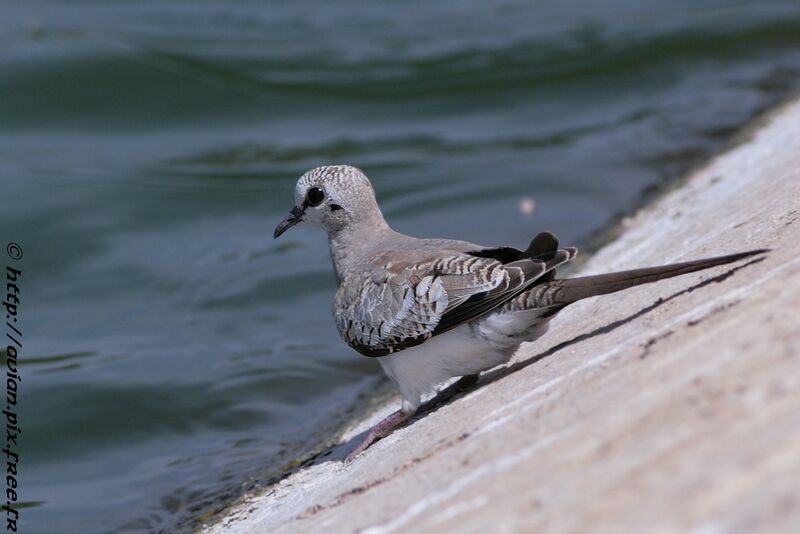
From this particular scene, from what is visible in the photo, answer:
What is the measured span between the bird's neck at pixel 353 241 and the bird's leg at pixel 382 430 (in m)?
0.93

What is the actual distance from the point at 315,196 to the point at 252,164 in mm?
6272

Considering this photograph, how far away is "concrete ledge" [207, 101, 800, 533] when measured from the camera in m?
2.85

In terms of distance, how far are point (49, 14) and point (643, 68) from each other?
792 cm

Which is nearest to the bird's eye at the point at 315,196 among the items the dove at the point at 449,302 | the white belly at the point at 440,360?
the dove at the point at 449,302

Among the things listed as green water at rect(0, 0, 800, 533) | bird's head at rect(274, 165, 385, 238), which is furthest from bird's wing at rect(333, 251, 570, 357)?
green water at rect(0, 0, 800, 533)

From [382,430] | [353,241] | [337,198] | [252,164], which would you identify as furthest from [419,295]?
[252,164]

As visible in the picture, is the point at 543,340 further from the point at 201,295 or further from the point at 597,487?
the point at 201,295

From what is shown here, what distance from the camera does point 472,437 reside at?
162 inches

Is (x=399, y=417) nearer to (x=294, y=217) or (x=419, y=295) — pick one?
(x=419, y=295)

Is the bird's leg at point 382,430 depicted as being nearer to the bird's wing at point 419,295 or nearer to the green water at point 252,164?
the bird's wing at point 419,295

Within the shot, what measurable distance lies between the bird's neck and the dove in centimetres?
17

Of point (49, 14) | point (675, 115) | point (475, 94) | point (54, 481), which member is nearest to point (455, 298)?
point (54, 481)

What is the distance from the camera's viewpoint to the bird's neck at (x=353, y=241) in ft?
20.4

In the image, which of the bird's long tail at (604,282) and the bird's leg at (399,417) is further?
the bird's leg at (399,417)
